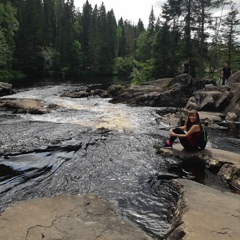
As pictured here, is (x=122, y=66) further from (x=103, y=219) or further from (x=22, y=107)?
(x=103, y=219)

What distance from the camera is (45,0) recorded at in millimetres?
70062

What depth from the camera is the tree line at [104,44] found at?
99.1ft

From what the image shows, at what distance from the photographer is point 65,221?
4.52 m

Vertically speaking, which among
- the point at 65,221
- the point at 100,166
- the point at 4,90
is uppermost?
the point at 4,90

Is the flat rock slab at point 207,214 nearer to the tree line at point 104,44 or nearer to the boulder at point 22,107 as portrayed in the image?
the boulder at point 22,107

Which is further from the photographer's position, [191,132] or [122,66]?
[122,66]

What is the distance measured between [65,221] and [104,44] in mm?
65488

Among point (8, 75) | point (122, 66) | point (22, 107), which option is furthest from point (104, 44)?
point (22, 107)

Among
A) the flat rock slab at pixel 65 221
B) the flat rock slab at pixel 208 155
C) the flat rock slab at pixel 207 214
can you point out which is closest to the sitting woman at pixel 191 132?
the flat rock slab at pixel 208 155

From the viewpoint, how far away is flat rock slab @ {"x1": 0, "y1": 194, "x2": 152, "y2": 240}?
410cm

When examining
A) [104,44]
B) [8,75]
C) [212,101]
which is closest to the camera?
[212,101]

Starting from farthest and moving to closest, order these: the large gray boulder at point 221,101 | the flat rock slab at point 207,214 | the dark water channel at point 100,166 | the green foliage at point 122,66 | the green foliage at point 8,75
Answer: the green foliage at point 122,66
the green foliage at point 8,75
the large gray boulder at point 221,101
the dark water channel at point 100,166
the flat rock slab at point 207,214

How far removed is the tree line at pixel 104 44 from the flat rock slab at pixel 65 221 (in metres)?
26.2

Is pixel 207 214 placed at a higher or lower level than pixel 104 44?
lower
